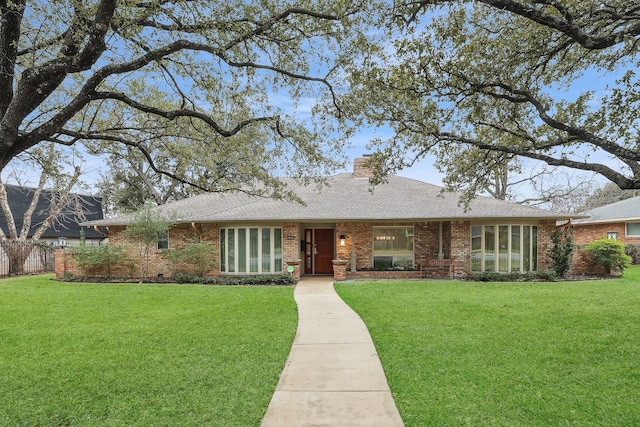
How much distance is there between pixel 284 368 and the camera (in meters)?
4.88

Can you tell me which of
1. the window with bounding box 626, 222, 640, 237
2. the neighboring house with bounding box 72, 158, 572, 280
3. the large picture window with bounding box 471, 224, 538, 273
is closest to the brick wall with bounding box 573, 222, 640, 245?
the window with bounding box 626, 222, 640, 237

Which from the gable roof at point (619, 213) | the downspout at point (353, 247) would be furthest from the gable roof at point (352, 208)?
the gable roof at point (619, 213)

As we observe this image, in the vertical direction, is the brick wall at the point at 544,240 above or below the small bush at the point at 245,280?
above

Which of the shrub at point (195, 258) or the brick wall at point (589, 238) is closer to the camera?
the shrub at point (195, 258)

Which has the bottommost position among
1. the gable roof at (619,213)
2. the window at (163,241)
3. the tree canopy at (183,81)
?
the window at (163,241)

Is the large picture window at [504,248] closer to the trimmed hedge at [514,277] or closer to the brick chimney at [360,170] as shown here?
the trimmed hedge at [514,277]

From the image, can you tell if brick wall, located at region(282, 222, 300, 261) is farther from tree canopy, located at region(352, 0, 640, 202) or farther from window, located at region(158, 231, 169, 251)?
tree canopy, located at region(352, 0, 640, 202)

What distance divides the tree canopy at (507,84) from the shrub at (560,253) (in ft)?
24.6

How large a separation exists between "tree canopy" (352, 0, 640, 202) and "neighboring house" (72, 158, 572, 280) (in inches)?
245

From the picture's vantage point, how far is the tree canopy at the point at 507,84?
6648 mm

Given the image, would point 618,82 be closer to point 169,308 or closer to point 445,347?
point 445,347

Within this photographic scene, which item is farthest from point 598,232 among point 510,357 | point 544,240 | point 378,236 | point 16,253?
point 16,253

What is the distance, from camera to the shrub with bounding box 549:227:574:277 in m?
14.0

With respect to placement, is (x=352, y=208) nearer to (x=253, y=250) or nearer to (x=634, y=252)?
(x=253, y=250)
